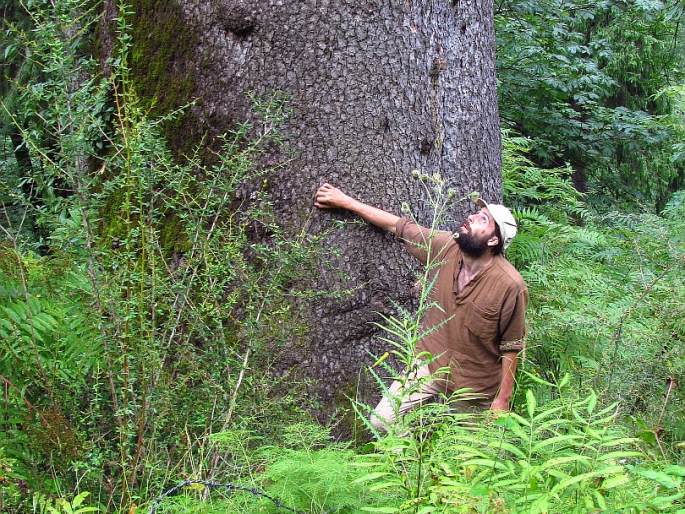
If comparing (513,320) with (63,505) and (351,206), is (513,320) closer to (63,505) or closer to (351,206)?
(351,206)

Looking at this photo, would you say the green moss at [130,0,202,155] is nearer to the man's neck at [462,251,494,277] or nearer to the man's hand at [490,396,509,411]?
the man's neck at [462,251,494,277]

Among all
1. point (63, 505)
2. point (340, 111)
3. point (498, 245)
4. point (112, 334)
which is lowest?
point (63, 505)

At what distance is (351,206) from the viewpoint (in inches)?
188

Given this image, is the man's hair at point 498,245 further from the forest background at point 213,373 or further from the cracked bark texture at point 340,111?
the forest background at point 213,373

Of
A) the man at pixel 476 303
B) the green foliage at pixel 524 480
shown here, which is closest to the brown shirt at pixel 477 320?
the man at pixel 476 303

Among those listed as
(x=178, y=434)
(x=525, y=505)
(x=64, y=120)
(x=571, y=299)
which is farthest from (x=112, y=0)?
(x=525, y=505)

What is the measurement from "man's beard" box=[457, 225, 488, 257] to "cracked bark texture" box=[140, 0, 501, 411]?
263 millimetres

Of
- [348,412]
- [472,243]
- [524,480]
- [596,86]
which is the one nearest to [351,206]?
[472,243]

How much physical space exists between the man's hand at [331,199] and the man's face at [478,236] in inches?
30.3

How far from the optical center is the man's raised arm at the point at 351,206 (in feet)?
15.7

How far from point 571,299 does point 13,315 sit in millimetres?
4215

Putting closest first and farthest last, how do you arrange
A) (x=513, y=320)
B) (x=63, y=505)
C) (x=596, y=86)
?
(x=63, y=505) < (x=513, y=320) < (x=596, y=86)

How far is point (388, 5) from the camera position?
4.88 meters

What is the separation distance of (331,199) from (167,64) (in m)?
1.43
